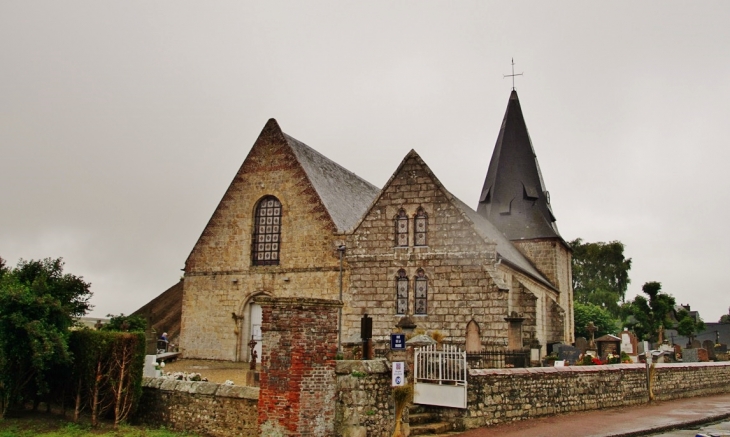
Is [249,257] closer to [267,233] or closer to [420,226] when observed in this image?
[267,233]

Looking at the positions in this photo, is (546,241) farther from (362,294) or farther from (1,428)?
(1,428)

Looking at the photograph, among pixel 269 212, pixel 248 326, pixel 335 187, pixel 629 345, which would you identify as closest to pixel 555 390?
pixel 629 345

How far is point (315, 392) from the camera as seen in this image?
11820mm

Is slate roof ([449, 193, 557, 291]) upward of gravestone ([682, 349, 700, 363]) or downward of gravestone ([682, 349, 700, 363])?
upward

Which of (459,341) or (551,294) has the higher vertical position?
(551,294)

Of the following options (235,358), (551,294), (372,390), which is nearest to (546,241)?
(551,294)

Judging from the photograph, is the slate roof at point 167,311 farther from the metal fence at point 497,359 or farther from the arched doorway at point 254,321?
the metal fence at point 497,359

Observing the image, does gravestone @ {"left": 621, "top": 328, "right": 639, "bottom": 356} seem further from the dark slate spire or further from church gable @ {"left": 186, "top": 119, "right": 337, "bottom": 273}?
church gable @ {"left": 186, "top": 119, "right": 337, "bottom": 273}

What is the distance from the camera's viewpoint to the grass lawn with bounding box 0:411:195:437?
12341 mm

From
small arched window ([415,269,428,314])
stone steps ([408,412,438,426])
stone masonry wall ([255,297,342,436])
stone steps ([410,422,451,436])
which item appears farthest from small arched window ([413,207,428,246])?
stone masonry wall ([255,297,342,436])

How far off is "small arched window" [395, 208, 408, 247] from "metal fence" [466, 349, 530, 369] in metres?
6.06

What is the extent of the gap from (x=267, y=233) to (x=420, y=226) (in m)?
7.65

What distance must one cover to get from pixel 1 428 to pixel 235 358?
14.0 meters

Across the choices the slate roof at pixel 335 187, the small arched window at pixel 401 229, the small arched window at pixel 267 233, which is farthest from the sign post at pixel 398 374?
the small arched window at pixel 267 233
